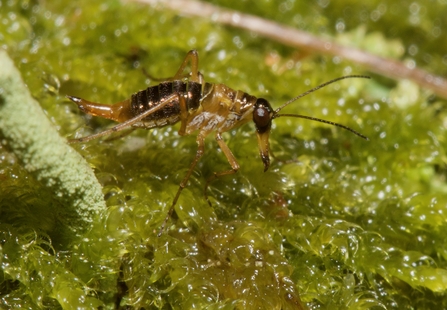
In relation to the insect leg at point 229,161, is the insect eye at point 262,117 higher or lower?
higher

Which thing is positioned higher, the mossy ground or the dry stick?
the dry stick

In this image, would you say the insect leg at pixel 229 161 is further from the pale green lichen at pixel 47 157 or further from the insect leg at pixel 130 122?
the pale green lichen at pixel 47 157

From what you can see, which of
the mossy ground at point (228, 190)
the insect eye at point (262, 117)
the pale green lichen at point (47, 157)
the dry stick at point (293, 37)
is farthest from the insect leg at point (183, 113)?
the dry stick at point (293, 37)

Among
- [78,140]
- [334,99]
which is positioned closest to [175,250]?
[78,140]

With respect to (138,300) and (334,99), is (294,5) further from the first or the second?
(138,300)

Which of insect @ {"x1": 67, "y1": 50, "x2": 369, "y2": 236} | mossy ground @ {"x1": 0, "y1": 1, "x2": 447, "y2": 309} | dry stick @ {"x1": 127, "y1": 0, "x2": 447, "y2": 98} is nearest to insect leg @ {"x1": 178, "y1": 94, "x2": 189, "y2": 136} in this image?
insect @ {"x1": 67, "y1": 50, "x2": 369, "y2": 236}

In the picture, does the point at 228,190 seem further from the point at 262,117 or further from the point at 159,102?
the point at 159,102

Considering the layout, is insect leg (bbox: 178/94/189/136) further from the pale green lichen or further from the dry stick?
the dry stick
